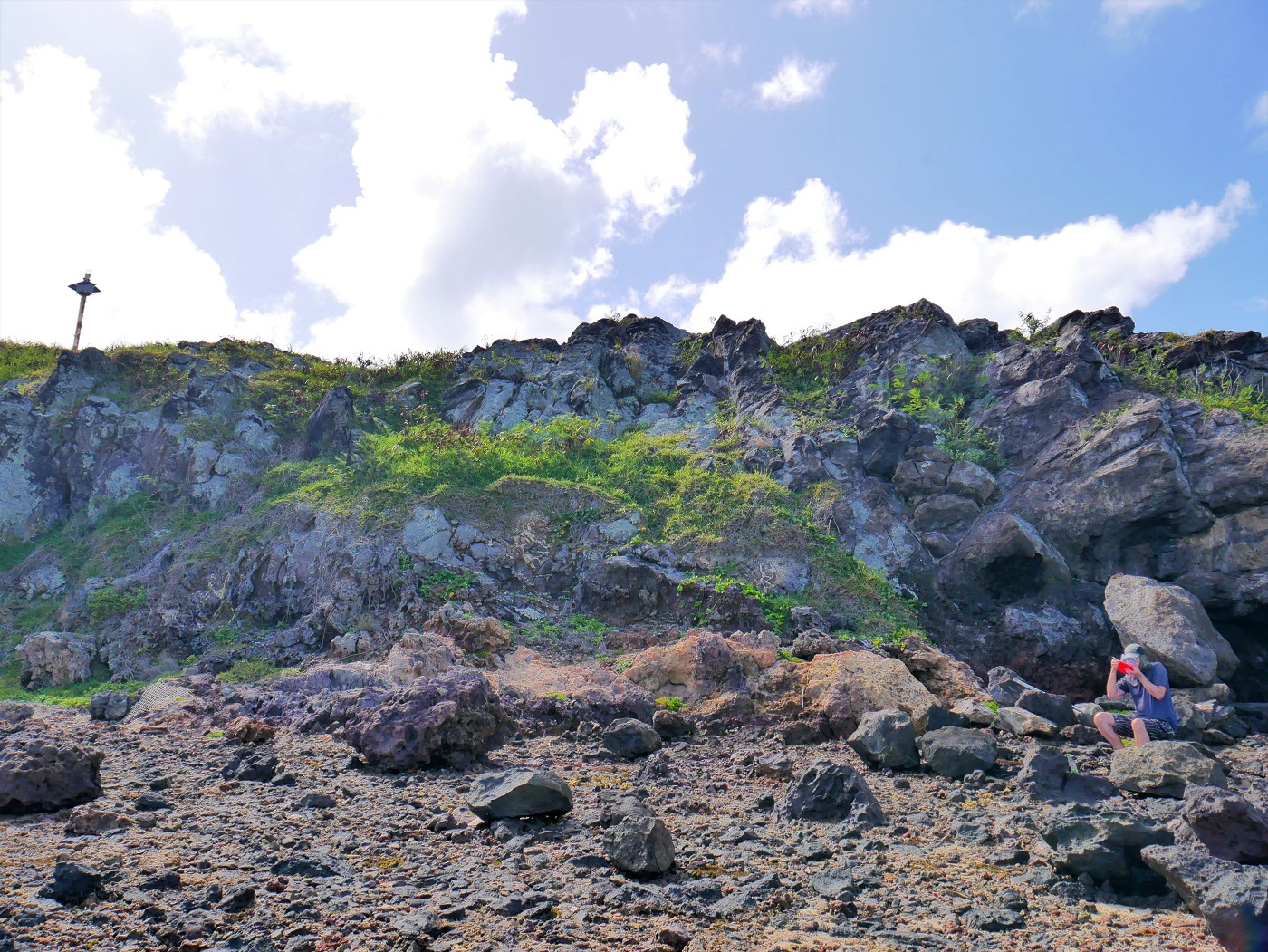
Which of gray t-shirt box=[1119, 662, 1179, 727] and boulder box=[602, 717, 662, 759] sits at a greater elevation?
gray t-shirt box=[1119, 662, 1179, 727]

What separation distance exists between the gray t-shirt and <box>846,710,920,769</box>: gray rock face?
2587mm

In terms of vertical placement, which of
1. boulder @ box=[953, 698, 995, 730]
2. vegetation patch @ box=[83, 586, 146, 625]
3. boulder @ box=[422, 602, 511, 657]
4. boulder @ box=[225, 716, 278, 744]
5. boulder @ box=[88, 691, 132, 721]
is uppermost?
vegetation patch @ box=[83, 586, 146, 625]

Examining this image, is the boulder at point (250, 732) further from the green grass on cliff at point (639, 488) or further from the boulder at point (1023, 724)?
the boulder at point (1023, 724)

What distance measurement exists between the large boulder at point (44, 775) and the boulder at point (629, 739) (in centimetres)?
441

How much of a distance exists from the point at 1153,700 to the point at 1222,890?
15.7ft

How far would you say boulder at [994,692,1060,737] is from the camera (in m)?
7.63

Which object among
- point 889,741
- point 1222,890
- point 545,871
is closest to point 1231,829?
point 1222,890

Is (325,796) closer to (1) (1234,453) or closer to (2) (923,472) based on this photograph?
(2) (923,472)

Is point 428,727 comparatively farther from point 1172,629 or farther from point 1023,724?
point 1172,629

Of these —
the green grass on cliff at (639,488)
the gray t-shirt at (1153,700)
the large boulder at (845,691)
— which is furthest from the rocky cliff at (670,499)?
the gray t-shirt at (1153,700)

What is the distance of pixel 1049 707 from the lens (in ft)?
27.2

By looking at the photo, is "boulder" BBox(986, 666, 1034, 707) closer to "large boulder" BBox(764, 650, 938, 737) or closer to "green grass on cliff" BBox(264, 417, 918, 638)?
"large boulder" BBox(764, 650, 938, 737)

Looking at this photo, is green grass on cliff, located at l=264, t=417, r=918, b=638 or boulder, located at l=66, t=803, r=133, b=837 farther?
green grass on cliff, located at l=264, t=417, r=918, b=638

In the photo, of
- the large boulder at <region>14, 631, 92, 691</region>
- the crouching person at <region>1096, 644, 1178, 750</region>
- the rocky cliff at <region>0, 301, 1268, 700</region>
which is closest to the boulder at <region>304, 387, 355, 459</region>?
the rocky cliff at <region>0, 301, 1268, 700</region>
